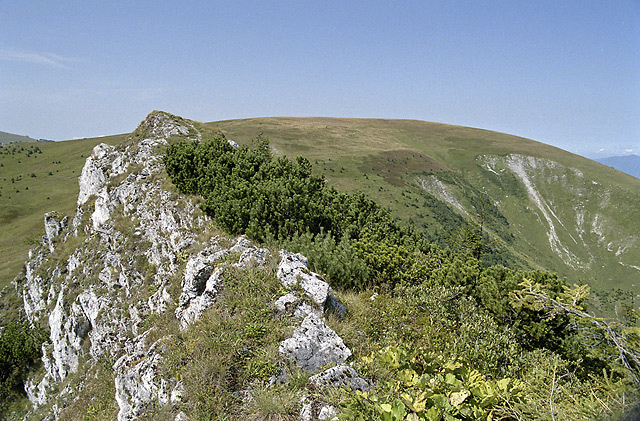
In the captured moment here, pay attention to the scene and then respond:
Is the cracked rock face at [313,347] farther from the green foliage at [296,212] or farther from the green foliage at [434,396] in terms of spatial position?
the green foliage at [296,212]

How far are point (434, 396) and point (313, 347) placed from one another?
8.35 feet

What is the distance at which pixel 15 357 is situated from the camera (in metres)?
36.6

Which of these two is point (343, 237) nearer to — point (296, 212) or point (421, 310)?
point (296, 212)

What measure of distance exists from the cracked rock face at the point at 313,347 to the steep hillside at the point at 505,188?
71350 mm

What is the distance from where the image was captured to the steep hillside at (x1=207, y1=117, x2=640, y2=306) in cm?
9156

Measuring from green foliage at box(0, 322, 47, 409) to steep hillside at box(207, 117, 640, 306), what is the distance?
66.7m

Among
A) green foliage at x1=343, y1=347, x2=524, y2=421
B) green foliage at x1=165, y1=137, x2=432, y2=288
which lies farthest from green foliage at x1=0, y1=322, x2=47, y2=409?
green foliage at x1=343, y1=347, x2=524, y2=421

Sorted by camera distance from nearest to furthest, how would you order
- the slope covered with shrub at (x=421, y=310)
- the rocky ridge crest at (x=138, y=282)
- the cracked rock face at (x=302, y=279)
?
the slope covered with shrub at (x=421, y=310), the rocky ridge crest at (x=138, y=282), the cracked rock face at (x=302, y=279)

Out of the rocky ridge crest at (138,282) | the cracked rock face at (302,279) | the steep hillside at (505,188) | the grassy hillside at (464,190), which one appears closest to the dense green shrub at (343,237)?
the rocky ridge crest at (138,282)

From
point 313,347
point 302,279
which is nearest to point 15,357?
point 302,279

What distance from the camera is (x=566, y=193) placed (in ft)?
392

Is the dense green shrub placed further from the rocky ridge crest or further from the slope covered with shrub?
the rocky ridge crest

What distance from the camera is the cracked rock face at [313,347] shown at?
6.19 meters

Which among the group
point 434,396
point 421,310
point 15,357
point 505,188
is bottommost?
point 15,357
